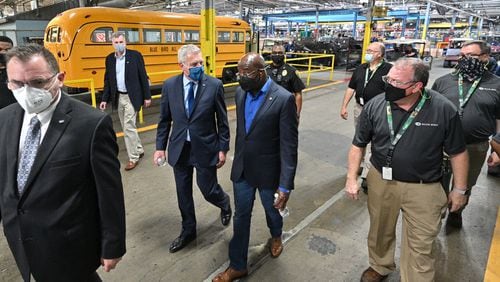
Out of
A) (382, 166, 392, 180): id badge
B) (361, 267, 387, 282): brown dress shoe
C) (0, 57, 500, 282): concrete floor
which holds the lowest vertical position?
(0, 57, 500, 282): concrete floor

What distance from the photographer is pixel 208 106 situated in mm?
2672

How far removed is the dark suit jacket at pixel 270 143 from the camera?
2229mm

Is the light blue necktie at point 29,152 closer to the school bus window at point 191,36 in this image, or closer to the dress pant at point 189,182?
the dress pant at point 189,182

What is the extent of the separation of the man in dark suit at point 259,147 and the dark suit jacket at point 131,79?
99.7 inches

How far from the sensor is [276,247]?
2.85m

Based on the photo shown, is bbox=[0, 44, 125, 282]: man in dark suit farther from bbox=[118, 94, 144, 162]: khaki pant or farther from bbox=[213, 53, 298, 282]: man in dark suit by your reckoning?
bbox=[118, 94, 144, 162]: khaki pant

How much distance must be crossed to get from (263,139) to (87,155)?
3.89ft

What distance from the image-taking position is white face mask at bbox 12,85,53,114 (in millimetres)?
1369

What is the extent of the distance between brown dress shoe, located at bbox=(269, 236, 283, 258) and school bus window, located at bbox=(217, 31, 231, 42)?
9.67 m

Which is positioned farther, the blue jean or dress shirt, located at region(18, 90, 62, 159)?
the blue jean

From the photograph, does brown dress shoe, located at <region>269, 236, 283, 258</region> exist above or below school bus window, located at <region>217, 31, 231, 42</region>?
below

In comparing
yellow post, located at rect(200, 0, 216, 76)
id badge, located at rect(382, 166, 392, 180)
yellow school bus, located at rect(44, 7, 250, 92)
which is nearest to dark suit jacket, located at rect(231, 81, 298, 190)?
id badge, located at rect(382, 166, 392, 180)

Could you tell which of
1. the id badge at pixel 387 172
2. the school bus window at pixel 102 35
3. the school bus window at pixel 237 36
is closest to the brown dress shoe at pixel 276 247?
the id badge at pixel 387 172

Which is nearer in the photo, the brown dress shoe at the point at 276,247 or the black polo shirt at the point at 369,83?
the brown dress shoe at the point at 276,247
